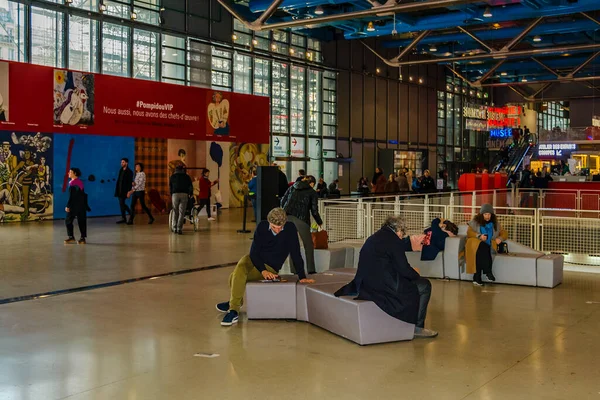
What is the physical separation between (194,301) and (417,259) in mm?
3843

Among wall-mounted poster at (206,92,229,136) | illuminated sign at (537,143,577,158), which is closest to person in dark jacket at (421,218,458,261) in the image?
wall-mounted poster at (206,92,229,136)

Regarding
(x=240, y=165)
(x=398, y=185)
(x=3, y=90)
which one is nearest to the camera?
(x=3, y=90)

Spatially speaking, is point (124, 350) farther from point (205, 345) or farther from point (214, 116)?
point (214, 116)

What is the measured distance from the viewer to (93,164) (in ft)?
75.8

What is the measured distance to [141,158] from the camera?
24.7 m

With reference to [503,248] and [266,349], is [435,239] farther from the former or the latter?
[266,349]

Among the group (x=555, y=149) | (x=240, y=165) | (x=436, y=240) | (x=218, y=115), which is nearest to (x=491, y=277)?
(x=436, y=240)

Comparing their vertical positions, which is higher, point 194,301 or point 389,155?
point 389,155

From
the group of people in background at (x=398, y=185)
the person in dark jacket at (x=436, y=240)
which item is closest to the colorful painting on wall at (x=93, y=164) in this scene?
the group of people in background at (x=398, y=185)

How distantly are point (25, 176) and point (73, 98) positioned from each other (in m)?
2.62

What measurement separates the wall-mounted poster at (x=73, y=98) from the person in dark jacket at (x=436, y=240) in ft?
44.7

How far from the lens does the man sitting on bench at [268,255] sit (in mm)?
7926

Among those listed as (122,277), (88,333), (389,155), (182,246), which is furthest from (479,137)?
(88,333)

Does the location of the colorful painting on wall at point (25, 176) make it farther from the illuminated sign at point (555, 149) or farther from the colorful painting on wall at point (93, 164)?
the illuminated sign at point (555, 149)
